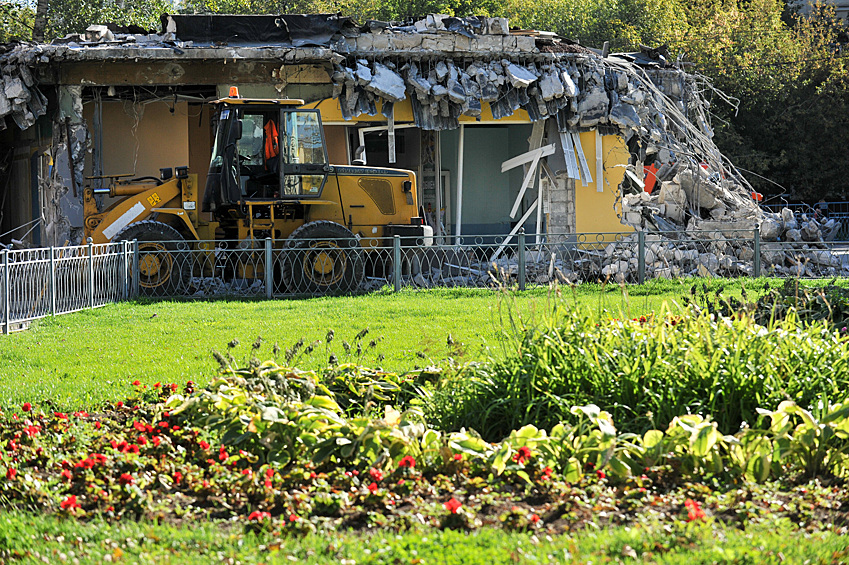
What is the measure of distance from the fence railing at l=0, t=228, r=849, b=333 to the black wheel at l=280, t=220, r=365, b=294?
0.02 m

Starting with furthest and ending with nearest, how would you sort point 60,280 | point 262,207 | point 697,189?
point 697,189
point 262,207
point 60,280

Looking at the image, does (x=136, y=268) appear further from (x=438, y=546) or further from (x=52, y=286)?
(x=438, y=546)

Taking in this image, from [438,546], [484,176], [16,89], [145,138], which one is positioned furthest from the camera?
[484,176]

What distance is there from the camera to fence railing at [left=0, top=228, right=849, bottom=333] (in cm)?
1218

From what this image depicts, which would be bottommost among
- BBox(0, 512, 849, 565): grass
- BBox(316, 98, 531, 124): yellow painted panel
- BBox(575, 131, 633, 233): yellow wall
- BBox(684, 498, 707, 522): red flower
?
BBox(0, 512, 849, 565): grass

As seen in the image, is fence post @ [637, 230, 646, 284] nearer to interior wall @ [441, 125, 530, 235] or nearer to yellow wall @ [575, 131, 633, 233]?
yellow wall @ [575, 131, 633, 233]

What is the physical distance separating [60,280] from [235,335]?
12.3 ft

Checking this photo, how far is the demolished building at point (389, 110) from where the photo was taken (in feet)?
57.8

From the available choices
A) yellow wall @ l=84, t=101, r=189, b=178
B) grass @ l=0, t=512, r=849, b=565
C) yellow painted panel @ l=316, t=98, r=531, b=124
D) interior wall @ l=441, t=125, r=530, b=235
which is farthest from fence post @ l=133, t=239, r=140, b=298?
grass @ l=0, t=512, r=849, b=565

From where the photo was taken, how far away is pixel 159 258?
1460 centimetres

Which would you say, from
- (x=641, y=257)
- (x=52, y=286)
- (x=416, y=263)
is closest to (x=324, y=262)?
(x=416, y=263)

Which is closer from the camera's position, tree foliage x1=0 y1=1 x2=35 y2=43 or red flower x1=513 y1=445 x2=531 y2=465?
red flower x1=513 y1=445 x2=531 y2=465

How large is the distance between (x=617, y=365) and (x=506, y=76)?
529 inches

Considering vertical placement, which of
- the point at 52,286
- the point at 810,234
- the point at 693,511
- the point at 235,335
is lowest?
the point at 693,511
